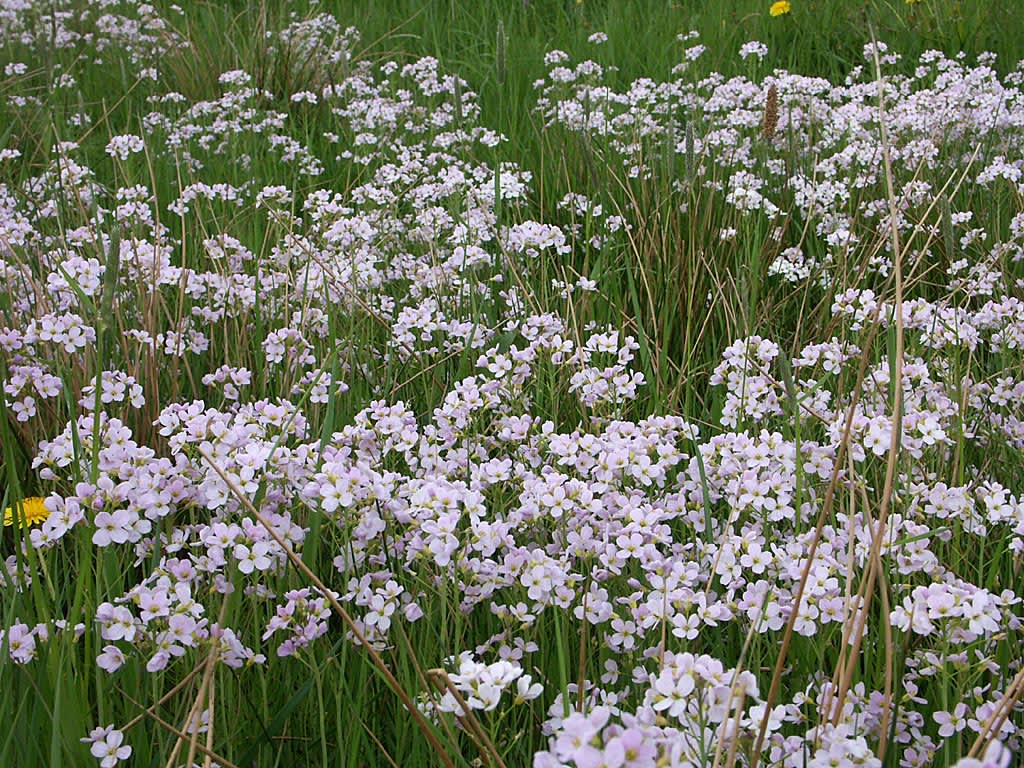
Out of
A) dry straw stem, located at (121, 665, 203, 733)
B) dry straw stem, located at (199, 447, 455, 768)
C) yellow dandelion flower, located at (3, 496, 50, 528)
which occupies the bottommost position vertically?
yellow dandelion flower, located at (3, 496, 50, 528)

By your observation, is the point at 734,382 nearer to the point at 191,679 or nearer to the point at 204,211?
the point at 191,679

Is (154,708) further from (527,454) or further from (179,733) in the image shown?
(527,454)

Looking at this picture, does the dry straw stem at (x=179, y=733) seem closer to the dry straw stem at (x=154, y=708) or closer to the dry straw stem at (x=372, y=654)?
the dry straw stem at (x=154, y=708)

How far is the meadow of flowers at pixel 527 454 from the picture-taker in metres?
1.91

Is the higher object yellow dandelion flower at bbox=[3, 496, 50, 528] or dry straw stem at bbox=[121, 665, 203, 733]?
dry straw stem at bbox=[121, 665, 203, 733]

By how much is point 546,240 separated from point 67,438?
191 cm

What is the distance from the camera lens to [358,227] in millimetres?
4129

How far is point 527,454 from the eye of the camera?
2.63m

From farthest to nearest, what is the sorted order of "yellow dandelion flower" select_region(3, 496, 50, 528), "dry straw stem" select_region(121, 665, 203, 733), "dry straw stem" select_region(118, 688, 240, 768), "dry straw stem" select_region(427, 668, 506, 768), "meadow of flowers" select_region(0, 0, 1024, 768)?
"yellow dandelion flower" select_region(3, 496, 50, 528) → "meadow of flowers" select_region(0, 0, 1024, 768) → "dry straw stem" select_region(121, 665, 203, 733) → "dry straw stem" select_region(118, 688, 240, 768) → "dry straw stem" select_region(427, 668, 506, 768)

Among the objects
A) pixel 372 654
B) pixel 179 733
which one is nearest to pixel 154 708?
pixel 179 733

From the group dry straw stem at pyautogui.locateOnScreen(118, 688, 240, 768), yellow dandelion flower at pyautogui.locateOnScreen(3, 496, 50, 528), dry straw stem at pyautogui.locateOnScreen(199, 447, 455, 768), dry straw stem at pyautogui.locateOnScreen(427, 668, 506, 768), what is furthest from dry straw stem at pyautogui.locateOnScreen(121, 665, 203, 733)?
yellow dandelion flower at pyautogui.locateOnScreen(3, 496, 50, 528)

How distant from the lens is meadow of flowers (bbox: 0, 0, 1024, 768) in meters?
1.91

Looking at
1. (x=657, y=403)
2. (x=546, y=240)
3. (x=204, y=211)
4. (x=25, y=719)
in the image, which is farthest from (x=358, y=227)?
(x=25, y=719)

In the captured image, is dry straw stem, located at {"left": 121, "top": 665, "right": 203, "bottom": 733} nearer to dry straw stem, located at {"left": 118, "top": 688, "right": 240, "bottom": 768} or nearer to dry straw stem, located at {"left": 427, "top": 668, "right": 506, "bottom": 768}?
dry straw stem, located at {"left": 118, "top": 688, "right": 240, "bottom": 768}
